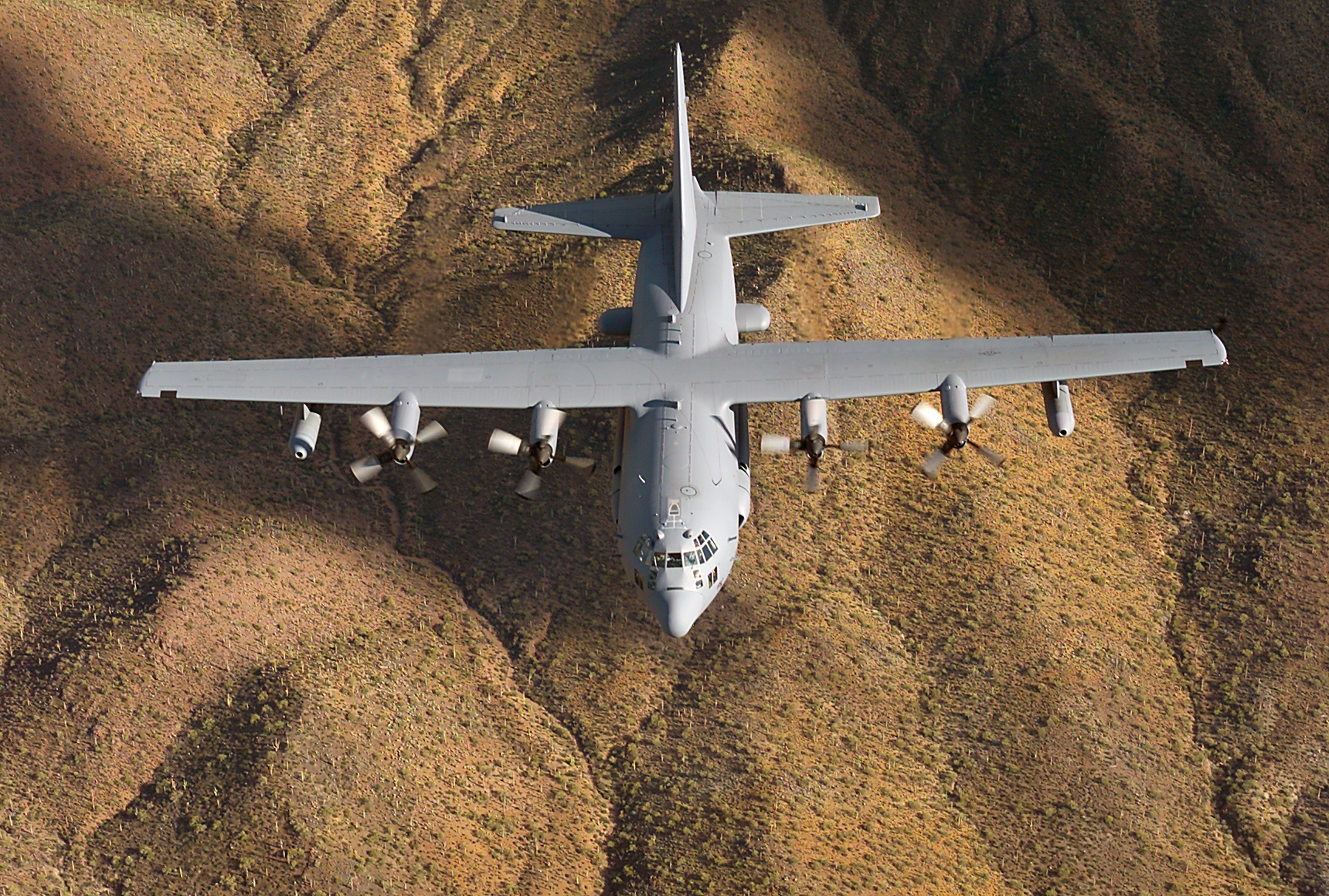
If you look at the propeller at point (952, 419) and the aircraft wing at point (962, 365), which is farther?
the aircraft wing at point (962, 365)

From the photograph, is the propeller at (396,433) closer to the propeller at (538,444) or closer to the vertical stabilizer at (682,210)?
the propeller at (538,444)

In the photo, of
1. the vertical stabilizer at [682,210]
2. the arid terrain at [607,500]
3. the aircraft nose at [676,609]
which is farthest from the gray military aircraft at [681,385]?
the arid terrain at [607,500]

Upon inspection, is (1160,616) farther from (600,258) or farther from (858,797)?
(600,258)

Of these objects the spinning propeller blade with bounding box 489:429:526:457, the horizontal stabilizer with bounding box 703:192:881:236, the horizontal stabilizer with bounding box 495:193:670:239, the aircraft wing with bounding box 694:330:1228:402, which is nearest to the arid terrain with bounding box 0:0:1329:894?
the horizontal stabilizer with bounding box 703:192:881:236

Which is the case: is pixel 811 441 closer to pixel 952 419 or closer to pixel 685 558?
pixel 952 419

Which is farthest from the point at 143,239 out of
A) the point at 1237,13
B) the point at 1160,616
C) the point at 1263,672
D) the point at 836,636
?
the point at 1237,13

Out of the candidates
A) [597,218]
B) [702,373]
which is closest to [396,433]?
[702,373]
